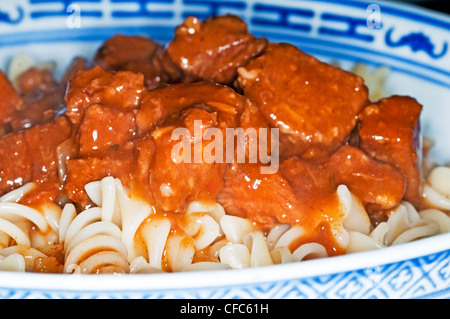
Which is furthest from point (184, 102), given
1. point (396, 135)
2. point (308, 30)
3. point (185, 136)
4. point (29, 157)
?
point (308, 30)

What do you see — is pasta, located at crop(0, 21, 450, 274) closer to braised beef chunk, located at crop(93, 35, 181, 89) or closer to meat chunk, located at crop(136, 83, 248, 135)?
meat chunk, located at crop(136, 83, 248, 135)

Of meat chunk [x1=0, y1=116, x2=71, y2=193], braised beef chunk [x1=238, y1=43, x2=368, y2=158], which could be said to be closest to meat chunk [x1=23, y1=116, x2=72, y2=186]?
meat chunk [x1=0, y1=116, x2=71, y2=193]

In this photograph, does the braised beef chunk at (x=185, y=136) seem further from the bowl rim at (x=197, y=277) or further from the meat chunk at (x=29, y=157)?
the bowl rim at (x=197, y=277)

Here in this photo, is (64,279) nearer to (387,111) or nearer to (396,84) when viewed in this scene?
(387,111)

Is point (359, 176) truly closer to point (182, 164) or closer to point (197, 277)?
point (182, 164)

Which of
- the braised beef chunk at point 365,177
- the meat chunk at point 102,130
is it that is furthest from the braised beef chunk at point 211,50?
the braised beef chunk at point 365,177
